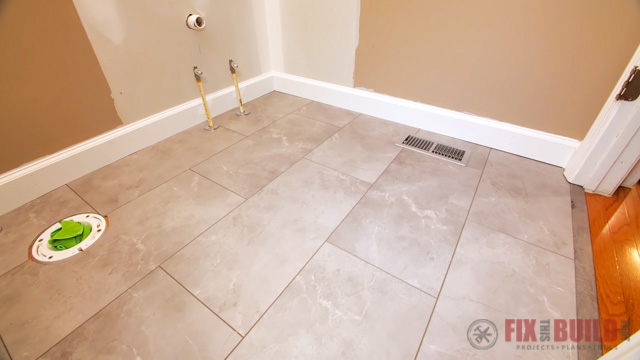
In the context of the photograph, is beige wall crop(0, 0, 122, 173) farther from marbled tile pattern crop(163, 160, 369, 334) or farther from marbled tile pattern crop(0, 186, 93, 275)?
marbled tile pattern crop(163, 160, 369, 334)

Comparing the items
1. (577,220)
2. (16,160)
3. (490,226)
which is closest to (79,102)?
(16,160)

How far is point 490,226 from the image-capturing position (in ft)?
3.90

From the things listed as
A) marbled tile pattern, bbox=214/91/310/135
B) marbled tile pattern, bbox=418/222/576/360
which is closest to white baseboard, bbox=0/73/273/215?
marbled tile pattern, bbox=214/91/310/135

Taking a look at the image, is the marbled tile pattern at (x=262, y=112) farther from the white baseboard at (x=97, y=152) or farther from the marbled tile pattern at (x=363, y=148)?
the marbled tile pattern at (x=363, y=148)

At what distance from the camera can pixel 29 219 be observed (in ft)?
4.04

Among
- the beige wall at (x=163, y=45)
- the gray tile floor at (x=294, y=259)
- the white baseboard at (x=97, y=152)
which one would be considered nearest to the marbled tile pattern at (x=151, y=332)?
the gray tile floor at (x=294, y=259)

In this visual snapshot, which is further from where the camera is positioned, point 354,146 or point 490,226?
point 354,146

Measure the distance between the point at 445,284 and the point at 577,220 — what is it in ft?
2.53

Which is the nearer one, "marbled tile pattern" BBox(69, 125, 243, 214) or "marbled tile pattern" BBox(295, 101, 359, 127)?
"marbled tile pattern" BBox(69, 125, 243, 214)

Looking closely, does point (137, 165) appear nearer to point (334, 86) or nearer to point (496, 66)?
point (334, 86)

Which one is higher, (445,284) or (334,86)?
(334,86)

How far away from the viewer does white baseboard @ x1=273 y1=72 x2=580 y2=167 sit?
152 centimetres

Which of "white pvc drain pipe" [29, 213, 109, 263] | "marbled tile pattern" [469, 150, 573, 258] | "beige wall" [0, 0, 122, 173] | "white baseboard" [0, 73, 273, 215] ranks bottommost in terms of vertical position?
"white pvc drain pipe" [29, 213, 109, 263]

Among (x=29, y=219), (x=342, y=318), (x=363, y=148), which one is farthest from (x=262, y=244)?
(x=29, y=219)
